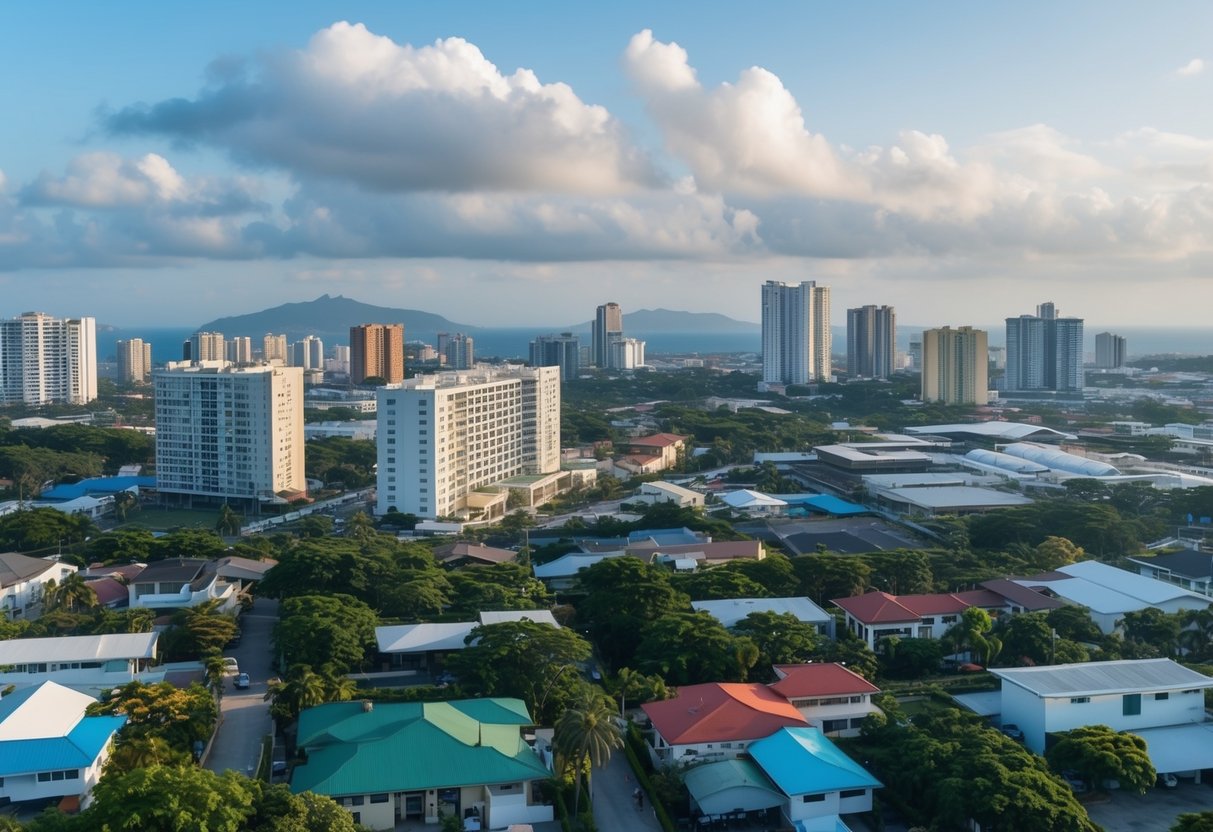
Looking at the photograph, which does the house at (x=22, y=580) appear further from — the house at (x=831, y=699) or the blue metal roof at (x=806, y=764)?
the blue metal roof at (x=806, y=764)

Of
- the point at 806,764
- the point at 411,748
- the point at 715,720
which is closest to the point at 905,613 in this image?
the point at 715,720

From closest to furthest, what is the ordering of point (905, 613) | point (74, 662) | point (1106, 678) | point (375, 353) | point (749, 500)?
point (1106, 678)
point (74, 662)
point (905, 613)
point (749, 500)
point (375, 353)

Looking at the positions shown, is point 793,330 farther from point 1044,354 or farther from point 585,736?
point 585,736

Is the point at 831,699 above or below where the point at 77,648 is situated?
below

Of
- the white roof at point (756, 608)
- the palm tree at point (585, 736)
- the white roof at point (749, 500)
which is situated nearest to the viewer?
the palm tree at point (585, 736)

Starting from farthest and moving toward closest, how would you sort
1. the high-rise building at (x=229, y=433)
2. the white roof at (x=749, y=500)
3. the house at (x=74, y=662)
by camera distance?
the high-rise building at (x=229, y=433) → the white roof at (x=749, y=500) → the house at (x=74, y=662)

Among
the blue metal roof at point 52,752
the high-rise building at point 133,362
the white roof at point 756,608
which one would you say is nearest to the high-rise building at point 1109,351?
the high-rise building at point 133,362

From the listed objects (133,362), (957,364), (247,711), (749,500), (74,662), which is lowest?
(247,711)
